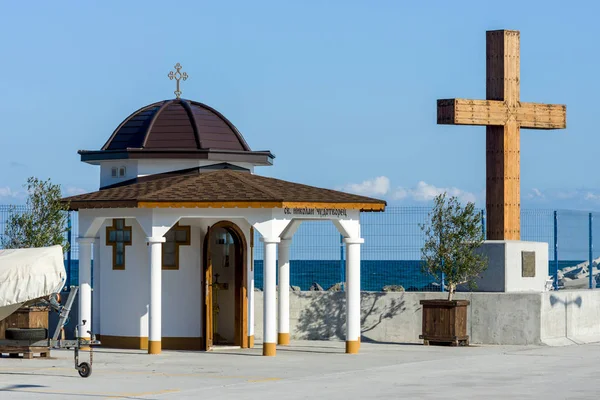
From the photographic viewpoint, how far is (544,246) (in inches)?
1213

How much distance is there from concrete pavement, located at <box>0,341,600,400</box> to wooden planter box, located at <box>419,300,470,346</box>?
0.69 m

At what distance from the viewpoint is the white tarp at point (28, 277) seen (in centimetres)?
2073

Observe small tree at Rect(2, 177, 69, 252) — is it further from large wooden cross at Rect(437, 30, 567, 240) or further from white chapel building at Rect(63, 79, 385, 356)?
large wooden cross at Rect(437, 30, 567, 240)

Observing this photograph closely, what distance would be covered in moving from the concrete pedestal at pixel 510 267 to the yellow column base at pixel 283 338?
4525mm

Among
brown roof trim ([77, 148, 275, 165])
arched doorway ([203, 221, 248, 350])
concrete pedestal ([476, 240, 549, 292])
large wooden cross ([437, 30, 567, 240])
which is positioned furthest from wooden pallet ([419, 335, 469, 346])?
brown roof trim ([77, 148, 275, 165])

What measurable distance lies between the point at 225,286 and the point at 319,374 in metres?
7.32

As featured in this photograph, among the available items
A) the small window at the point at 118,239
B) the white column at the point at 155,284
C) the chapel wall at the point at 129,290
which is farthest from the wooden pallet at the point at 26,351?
the small window at the point at 118,239

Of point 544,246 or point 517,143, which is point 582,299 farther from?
point 517,143

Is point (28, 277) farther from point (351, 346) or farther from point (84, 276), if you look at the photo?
point (351, 346)

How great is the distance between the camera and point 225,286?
28.7 metres

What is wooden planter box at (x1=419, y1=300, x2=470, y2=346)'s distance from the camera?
28.6 metres

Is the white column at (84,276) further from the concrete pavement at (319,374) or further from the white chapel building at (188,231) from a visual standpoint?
the concrete pavement at (319,374)

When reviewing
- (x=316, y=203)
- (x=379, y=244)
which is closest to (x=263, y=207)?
(x=316, y=203)

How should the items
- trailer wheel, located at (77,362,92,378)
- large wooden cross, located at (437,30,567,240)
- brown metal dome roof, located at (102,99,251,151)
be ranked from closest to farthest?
trailer wheel, located at (77,362,92,378) → brown metal dome roof, located at (102,99,251,151) → large wooden cross, located at (437,30,567,240)
